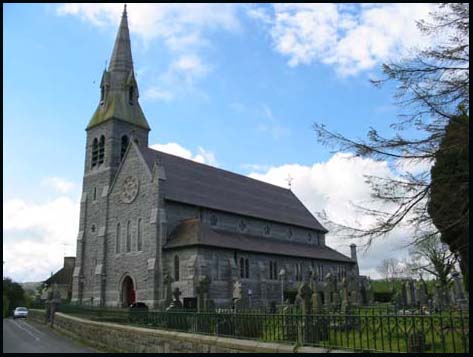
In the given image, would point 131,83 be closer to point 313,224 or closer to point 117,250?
point 117,250

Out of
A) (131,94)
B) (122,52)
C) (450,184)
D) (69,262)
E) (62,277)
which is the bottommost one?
(62,277)

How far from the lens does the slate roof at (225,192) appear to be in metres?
36.3

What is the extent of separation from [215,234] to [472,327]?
27799 mm

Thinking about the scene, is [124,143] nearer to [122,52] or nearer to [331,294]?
[122,52]

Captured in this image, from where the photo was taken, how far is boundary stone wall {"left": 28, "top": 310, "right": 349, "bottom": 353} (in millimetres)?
9819

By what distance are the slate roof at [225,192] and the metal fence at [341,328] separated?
19.4 metres

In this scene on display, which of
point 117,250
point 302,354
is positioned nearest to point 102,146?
point 117,250

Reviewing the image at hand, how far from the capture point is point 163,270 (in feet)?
104

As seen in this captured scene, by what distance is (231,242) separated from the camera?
34062 mm

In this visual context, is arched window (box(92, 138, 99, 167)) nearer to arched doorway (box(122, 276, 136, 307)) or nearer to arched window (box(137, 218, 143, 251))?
arched window (box(137, 218, 143, 251))

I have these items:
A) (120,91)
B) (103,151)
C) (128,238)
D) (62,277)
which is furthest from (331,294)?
(62,277)

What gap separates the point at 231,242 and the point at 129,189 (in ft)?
30.3

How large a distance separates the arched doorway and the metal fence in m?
18.2

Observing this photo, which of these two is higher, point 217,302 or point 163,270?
point 163,270
